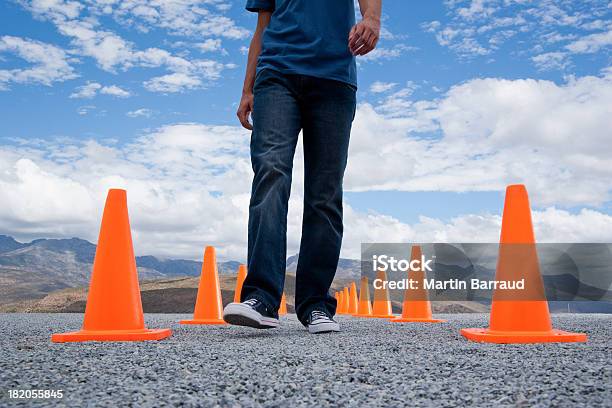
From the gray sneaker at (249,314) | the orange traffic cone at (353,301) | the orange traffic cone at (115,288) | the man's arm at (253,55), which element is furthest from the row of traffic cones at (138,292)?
the orange traffic cone at (353,301)

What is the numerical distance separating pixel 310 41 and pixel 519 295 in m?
1.81

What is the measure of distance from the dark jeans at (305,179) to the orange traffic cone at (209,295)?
1939 mm

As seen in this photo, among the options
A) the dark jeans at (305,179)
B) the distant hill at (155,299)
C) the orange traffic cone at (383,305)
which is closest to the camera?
the dark jeans at (305,179)

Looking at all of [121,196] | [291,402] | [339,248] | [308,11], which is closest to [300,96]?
[308,11]

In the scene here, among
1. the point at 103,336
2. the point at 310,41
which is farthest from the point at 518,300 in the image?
the point at 103,336

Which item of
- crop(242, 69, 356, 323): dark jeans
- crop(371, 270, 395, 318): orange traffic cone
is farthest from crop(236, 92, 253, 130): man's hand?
crop(371, 270, 395, 318): orange traffic cone

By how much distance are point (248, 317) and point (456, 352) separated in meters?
1.03

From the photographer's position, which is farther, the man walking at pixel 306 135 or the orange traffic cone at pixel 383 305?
the orange traffic cone at pixel 383 305

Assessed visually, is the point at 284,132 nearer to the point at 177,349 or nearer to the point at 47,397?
the point at 177,349

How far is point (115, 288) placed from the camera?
3.05 m

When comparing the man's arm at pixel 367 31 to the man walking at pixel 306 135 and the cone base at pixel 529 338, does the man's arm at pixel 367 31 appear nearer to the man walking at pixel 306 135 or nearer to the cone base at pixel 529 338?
the man walking at pixel 306 135

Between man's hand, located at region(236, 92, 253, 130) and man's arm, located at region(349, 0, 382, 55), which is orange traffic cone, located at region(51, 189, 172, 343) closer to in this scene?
man's hand, located at region(236, 92, 253, 130)

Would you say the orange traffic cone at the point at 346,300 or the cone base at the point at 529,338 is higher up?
the cone base at the point at 529,338

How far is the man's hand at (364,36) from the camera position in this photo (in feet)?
10.1
